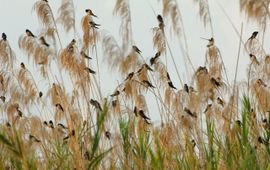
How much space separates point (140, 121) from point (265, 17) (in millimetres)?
1277

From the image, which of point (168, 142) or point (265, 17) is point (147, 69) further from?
point (265, 17)

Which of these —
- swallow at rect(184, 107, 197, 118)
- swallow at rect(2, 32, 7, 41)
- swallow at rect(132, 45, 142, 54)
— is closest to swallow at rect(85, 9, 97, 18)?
swallow at rect(132, 45, 142, 54)

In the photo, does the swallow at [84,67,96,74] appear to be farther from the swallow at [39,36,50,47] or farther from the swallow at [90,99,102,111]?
the swallow at [39,36,50,47]

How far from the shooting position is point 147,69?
418 cm

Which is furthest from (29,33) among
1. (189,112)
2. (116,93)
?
(189,112)

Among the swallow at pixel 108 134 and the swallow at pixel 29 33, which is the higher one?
the swallow at pixel 29 33

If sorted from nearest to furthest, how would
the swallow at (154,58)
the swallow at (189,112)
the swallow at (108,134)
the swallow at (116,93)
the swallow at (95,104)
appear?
the swallow at (95,104)
the swallow at (116,93)
the swallow at (189,112)
the swallow at (108,134)
the swallow at (154,58)

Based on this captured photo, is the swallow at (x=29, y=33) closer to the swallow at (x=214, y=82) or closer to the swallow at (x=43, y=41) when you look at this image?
the swallow at (x=43, y=41)

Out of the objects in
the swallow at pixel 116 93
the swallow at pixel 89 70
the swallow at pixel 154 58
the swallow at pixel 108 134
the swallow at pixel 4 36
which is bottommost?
the swallow at pixel 108 134

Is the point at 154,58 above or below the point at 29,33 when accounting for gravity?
below

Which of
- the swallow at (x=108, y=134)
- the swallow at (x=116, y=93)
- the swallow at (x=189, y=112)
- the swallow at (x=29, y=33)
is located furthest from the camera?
the swallow at (x=29, y=33)

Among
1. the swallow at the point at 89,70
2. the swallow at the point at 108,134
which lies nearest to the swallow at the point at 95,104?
the swallow at the point at 89,70

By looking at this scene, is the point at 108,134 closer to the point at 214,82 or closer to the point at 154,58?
the point at 154,58

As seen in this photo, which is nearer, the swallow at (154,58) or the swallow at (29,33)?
the swallow at (154,58)
